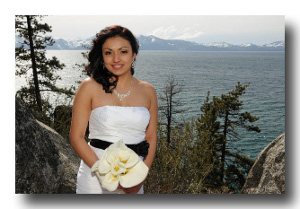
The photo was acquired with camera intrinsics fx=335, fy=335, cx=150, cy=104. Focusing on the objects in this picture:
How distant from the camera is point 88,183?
104 inches

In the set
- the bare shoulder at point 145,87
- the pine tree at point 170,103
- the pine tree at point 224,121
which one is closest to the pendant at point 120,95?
the bare shoulder at point 145,87

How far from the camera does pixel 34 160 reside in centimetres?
291

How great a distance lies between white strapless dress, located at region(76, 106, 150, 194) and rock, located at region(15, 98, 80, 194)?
50cm

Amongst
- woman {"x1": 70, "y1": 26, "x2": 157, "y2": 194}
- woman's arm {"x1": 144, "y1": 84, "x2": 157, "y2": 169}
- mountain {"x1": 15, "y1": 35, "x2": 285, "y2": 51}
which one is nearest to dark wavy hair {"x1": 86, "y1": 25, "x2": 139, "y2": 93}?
woman {"x1": 70, "y1": 26, "x2": 157, "y2": 194}

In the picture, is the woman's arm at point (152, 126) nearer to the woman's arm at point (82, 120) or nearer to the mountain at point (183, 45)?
the woman's arm at point (82, 120)

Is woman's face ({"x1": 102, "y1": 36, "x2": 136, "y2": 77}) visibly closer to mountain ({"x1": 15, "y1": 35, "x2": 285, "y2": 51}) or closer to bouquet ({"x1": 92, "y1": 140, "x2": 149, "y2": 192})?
bouquet ({"x1": 92, "y1": 140, "x2": 149, "y2": 192})

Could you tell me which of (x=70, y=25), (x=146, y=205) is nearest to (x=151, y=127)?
(x=146, y=205)

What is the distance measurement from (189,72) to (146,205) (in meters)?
2.22

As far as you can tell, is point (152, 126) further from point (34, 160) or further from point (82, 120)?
point (34, 160)

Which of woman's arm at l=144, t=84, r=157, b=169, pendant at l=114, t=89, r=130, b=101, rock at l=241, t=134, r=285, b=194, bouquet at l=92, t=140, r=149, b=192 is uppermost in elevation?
pendant at l=114, t=89, r=130, b=101

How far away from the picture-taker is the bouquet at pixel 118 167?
7.57 ft

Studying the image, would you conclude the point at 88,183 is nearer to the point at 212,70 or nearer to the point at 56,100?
the point at 56,100

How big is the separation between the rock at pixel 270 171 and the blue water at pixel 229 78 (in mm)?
111

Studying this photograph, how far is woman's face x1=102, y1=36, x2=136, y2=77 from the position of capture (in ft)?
8.46
